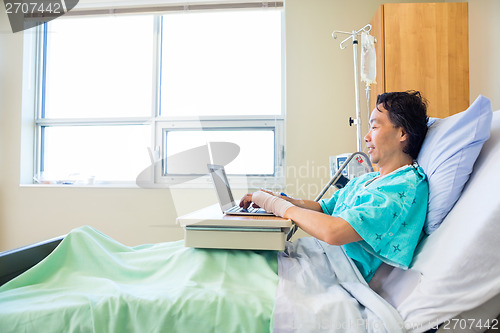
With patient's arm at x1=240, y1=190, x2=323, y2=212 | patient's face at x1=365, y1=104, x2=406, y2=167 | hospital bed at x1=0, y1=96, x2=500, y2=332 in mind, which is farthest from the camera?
patient's arm at x1=240, y1=190, x2=323, y2=212

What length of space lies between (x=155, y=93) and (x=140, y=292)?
2306 millimetres

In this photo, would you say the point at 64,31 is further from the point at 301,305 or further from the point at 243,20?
the point at 301,305

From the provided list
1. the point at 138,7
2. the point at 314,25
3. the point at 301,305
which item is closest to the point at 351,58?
the point at 314,25

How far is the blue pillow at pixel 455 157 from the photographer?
933 mm

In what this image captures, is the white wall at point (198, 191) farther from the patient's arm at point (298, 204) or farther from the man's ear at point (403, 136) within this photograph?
the man's ear at point (403, 136)

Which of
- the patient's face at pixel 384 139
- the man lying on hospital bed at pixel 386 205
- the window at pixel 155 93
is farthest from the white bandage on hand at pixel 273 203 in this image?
the window at pixel 155 93

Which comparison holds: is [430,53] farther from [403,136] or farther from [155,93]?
[155,93]

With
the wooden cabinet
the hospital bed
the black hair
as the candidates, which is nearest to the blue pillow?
the hospital bed

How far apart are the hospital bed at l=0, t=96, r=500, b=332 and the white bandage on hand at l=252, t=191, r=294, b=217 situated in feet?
0.79

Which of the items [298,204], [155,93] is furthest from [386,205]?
[155,93]

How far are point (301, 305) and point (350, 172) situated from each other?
4.32 feet

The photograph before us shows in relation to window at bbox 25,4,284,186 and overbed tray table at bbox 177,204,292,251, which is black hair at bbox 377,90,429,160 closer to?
overbed tray table at bbox 177,204,292,251

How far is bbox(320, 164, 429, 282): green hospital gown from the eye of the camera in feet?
3.01

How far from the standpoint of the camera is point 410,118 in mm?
1146
